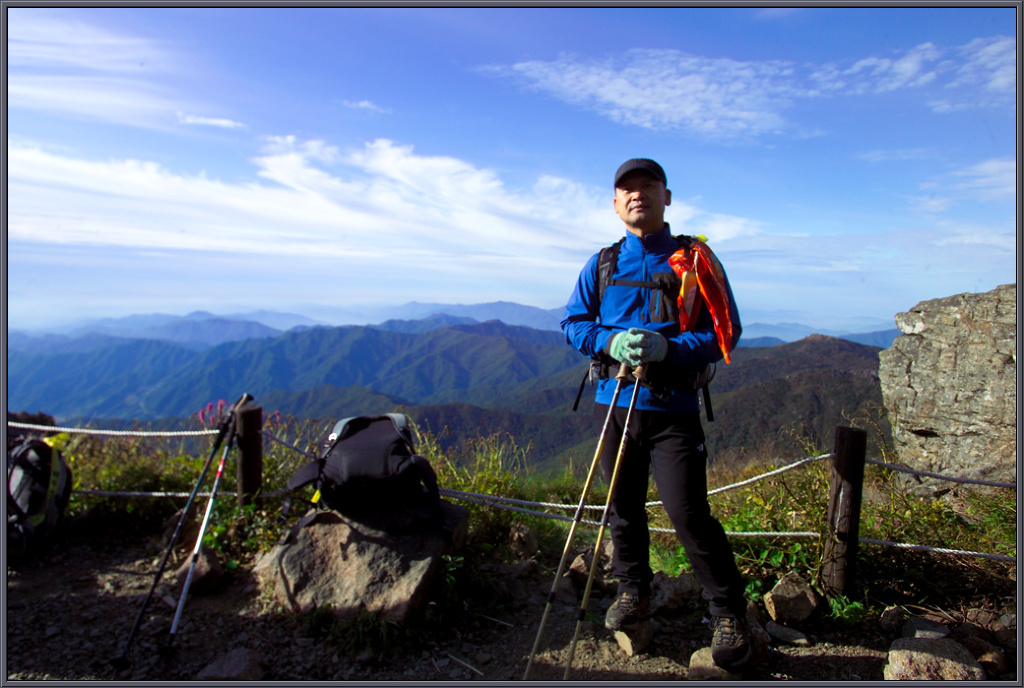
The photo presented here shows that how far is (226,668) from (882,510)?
442 centimetres

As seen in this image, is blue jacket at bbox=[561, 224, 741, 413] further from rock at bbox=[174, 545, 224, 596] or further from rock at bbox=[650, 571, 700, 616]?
rock at bbox=[174, 545, 224, 596]

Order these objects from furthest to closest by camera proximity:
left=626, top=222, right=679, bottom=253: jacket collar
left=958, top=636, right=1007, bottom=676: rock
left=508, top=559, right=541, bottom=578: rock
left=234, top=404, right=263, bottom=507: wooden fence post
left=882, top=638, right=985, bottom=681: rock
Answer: left=234, top=404, right=263, bottom=507: wooden fence post < left=508, top=559, right=541, bottom=578: rock < left=626, top=222, right=679, bottom=253: jacket collar < left=958, top=636, right=1007, bottom=676: rock < left=882, top=638, right=985, bottom=681: rock

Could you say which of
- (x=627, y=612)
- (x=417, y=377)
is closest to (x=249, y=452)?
(x=627, y=612)

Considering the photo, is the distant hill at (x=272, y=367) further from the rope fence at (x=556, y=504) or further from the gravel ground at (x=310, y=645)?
the gravel ground at (x=310, y=645)

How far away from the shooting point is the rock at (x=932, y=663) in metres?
2.74

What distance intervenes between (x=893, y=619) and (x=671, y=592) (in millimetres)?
1279

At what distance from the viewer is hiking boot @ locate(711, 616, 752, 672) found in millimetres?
2877

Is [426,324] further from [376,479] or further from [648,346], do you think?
[648,346]

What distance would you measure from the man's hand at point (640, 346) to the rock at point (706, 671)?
5.39 ft

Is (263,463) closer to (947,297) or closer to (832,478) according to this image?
(832,478)

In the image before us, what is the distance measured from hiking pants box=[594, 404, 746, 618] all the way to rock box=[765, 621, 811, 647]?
606 mm

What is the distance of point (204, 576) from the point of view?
3926 millimetres

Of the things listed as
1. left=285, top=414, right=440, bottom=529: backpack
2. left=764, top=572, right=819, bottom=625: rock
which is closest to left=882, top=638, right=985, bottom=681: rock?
left=764, top=572, right=819, bottom=625: rock

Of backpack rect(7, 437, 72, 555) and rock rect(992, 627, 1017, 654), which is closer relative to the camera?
rock rect(992, 627, 1017, 654)
